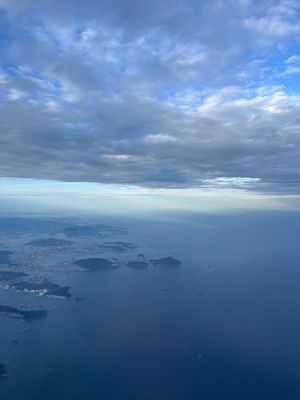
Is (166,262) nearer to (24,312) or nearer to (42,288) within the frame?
(42,288)

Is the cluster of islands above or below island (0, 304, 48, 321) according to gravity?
above

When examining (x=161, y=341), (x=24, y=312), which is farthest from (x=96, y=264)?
(x=161, y=341)

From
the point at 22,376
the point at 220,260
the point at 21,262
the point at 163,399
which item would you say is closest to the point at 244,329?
the point at 163,399

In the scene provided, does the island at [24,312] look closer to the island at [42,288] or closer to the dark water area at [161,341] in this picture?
the dark water area at [161,341]

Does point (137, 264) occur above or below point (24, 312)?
above

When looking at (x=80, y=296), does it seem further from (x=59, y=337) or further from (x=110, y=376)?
(x=110, y=376)

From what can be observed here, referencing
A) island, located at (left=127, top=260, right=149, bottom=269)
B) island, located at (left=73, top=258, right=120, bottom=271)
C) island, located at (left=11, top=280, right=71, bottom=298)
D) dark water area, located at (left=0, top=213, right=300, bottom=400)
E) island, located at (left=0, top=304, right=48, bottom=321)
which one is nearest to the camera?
dark water area, located at (left=0, top=213, right=300, bottom=400)

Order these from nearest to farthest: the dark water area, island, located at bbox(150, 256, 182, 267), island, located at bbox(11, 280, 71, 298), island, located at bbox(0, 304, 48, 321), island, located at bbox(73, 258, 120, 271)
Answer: the dark water area, island, located at bbox(0, 304, 48, 321), island, located at bbox(11, 280, 71, 298), island, located at bbox(73, 258, 120, 271), island, located at bbox(150, 256, 182, 267)

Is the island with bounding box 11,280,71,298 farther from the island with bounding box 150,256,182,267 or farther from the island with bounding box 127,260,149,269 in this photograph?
the island with bounding box 150,256,182,267

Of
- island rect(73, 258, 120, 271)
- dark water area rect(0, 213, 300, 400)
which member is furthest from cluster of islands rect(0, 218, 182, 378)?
dark water area rect(0, 213, 300, 400)
